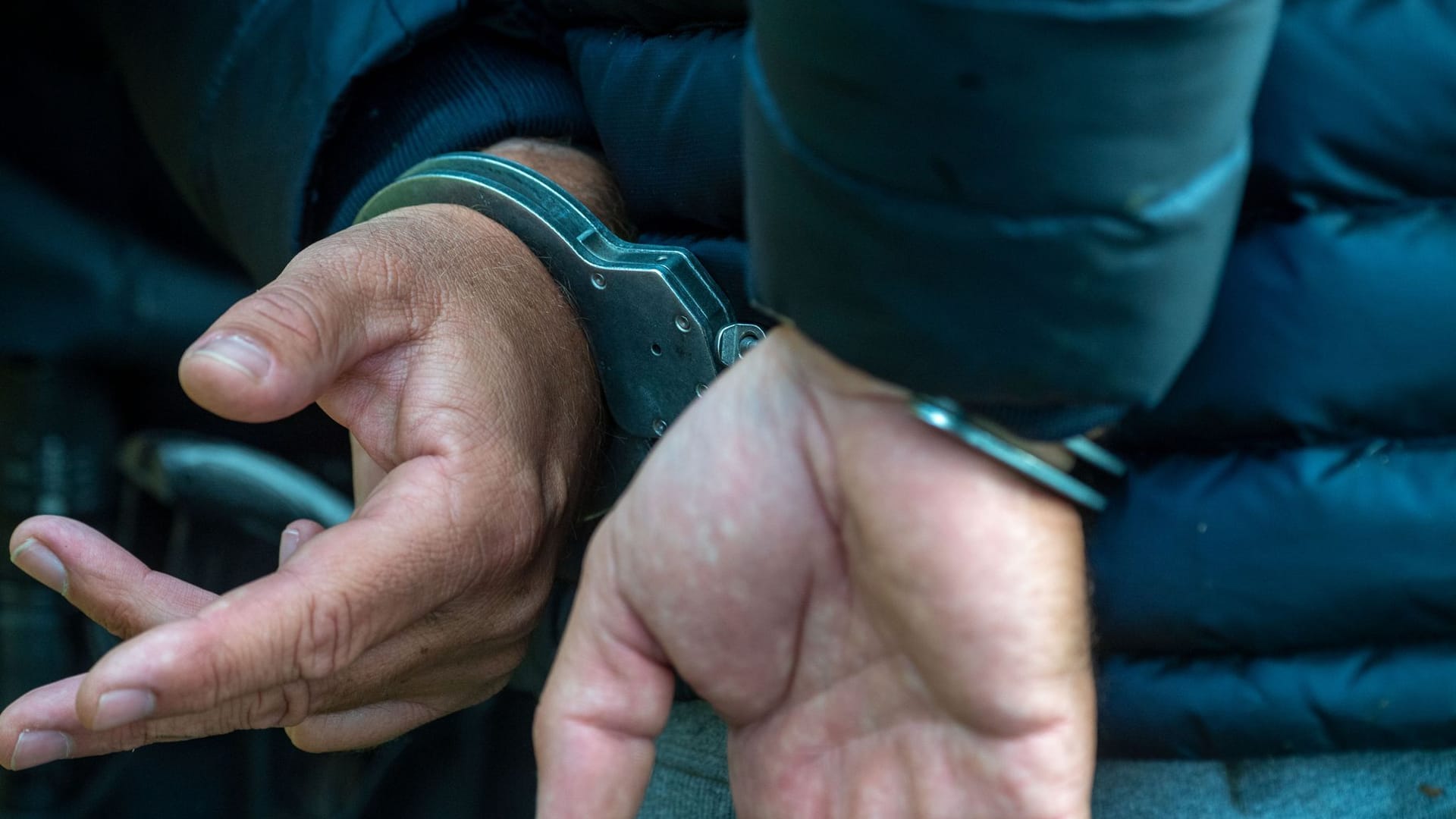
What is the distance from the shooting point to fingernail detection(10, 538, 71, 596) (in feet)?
2.80

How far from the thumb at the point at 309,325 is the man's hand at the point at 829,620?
27 centimetres

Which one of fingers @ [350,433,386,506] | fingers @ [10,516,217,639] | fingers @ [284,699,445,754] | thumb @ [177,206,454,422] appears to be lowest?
fingers @ [284,699,445,754]

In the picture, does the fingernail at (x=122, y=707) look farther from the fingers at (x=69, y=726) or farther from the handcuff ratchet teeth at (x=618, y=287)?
the handcuff ratchet teeth at (x=618, y=287)

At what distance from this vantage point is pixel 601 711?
686 millimetres

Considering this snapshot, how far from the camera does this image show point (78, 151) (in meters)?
1.85

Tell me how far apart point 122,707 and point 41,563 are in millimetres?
216

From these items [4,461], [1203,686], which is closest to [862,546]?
[1203,686]

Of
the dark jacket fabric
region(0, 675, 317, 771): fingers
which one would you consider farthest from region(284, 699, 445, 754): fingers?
the dark jacket fabric

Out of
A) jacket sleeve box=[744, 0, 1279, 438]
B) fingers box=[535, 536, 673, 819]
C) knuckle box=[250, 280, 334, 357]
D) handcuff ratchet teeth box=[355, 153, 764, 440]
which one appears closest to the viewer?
jacket sleeve box=[744, 0, 1279, 438]

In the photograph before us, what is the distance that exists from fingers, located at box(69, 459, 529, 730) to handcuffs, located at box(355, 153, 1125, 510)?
0.18 metres

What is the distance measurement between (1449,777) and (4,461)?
77.8 inches

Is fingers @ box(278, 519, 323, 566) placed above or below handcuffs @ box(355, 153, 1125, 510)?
below

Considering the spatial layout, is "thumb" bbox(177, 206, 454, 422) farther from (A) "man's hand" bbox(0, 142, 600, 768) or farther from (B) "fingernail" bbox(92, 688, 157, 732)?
(B) "fingernail" bbox(92, 688, 157, 732)

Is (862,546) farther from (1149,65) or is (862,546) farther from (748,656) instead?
(1149,65)
